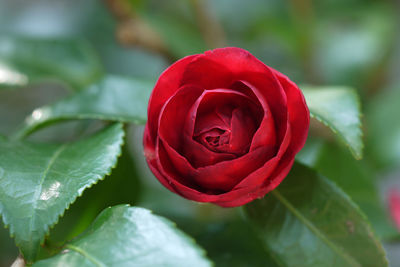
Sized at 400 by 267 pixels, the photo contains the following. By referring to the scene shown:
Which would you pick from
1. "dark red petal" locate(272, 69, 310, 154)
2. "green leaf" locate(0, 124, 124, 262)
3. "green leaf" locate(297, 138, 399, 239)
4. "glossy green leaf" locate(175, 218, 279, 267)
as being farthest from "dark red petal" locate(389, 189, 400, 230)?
"green leaf" locate(0, 124, 124, 262)

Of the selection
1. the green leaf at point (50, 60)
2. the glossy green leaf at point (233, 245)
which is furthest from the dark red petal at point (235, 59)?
the green leaf at point (50, 60)

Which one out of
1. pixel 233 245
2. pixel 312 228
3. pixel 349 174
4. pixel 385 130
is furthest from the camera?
pixel 385 130

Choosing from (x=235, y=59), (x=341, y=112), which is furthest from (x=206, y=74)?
(x=341, y=112)

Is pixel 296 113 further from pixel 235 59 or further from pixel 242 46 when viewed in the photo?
pixel 242 46

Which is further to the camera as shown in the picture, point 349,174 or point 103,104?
point 349,174

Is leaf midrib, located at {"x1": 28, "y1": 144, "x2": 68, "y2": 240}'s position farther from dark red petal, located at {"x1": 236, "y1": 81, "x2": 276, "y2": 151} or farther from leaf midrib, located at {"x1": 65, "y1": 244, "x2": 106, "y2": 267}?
dark red petal, located at {"x1": 236, "y1": 81, "x2": 276, "y2": 151}

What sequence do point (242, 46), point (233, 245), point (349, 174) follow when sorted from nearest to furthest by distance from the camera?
point (233, 245)
point (349, 174)
point (242, 46)

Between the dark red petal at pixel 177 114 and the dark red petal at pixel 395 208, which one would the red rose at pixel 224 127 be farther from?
the dark red petal at pixel 395 208
